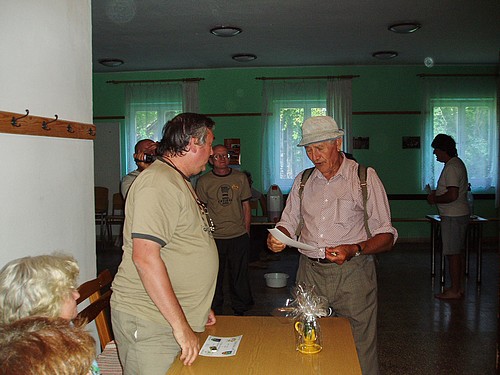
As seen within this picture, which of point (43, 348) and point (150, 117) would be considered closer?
point (43, 348)

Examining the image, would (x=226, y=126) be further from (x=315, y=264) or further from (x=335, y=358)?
(x=335, y=358)

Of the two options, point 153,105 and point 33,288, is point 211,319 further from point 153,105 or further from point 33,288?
point 153,105

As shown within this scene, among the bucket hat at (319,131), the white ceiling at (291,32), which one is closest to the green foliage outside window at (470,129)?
the white ceiling at (291,32)

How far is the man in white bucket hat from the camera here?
2.86 meters

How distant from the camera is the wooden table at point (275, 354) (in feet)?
6.37

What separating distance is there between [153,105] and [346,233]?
7.93 metres

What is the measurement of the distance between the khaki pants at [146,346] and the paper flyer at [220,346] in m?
0.12

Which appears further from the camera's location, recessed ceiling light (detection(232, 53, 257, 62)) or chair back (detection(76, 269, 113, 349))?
recessed ceiling light (detection(232, 53, 257, 62))

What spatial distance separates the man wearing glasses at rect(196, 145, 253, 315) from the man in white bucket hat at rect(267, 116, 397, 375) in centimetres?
228

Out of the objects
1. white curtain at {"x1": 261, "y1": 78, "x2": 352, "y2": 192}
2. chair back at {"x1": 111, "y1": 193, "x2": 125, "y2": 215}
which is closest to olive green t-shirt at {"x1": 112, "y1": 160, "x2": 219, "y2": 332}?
white curtain at {"x1": 261, "y1": 78, "x2": 352, "y2": 192}

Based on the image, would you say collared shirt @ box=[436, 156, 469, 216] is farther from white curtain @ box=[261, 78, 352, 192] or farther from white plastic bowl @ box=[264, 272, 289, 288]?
white curtain @ box=[261, 78, 352, 192]

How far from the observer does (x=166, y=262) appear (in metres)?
2.13

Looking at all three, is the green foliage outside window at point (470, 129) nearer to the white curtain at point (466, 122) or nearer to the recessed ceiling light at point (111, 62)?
the white curtain at point (466, 122)

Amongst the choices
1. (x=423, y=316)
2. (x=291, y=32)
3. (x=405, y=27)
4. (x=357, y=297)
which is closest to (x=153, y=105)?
(x=291, y=32)
